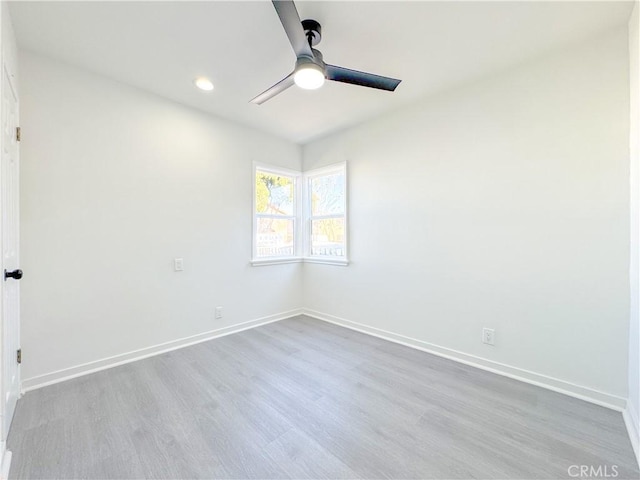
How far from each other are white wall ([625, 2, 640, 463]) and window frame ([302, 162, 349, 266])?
8.04ft

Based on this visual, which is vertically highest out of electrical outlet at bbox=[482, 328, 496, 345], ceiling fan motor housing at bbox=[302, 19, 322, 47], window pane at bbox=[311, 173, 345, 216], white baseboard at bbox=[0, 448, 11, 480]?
ceiling fan motor housing at bbox=[302, 19, 322, 47]

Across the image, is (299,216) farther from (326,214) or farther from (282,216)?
(326,214)

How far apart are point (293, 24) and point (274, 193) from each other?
8.31 ft

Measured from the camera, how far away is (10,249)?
1.74 metres

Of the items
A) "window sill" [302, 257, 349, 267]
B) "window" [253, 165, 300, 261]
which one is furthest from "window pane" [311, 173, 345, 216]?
"window sill" [302, 257, 349, 267]

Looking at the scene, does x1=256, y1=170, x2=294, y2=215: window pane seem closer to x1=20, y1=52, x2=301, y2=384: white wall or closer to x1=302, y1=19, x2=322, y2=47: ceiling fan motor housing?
x1=20, y1=52, x2=301, y2=384: white wall

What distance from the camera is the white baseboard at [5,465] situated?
1314 millimetres

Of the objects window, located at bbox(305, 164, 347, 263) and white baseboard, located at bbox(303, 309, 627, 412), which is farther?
window, located at bbox(305, 164, 347, 263)

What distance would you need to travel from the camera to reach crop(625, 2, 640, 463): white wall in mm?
1609

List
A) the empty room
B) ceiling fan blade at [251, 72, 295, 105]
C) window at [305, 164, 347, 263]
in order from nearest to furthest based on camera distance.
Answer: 1. the empty room
2. ceiling fan blade at [251, 72, 295, 105]
3. window at [305, 164, 347, 263]

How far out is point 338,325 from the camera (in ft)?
11.9

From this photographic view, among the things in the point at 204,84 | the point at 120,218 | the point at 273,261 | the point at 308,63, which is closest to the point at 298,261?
the point at 273,261

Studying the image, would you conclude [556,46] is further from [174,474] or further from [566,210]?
[174,474]

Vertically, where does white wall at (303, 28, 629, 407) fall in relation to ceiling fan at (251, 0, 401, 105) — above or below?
below
